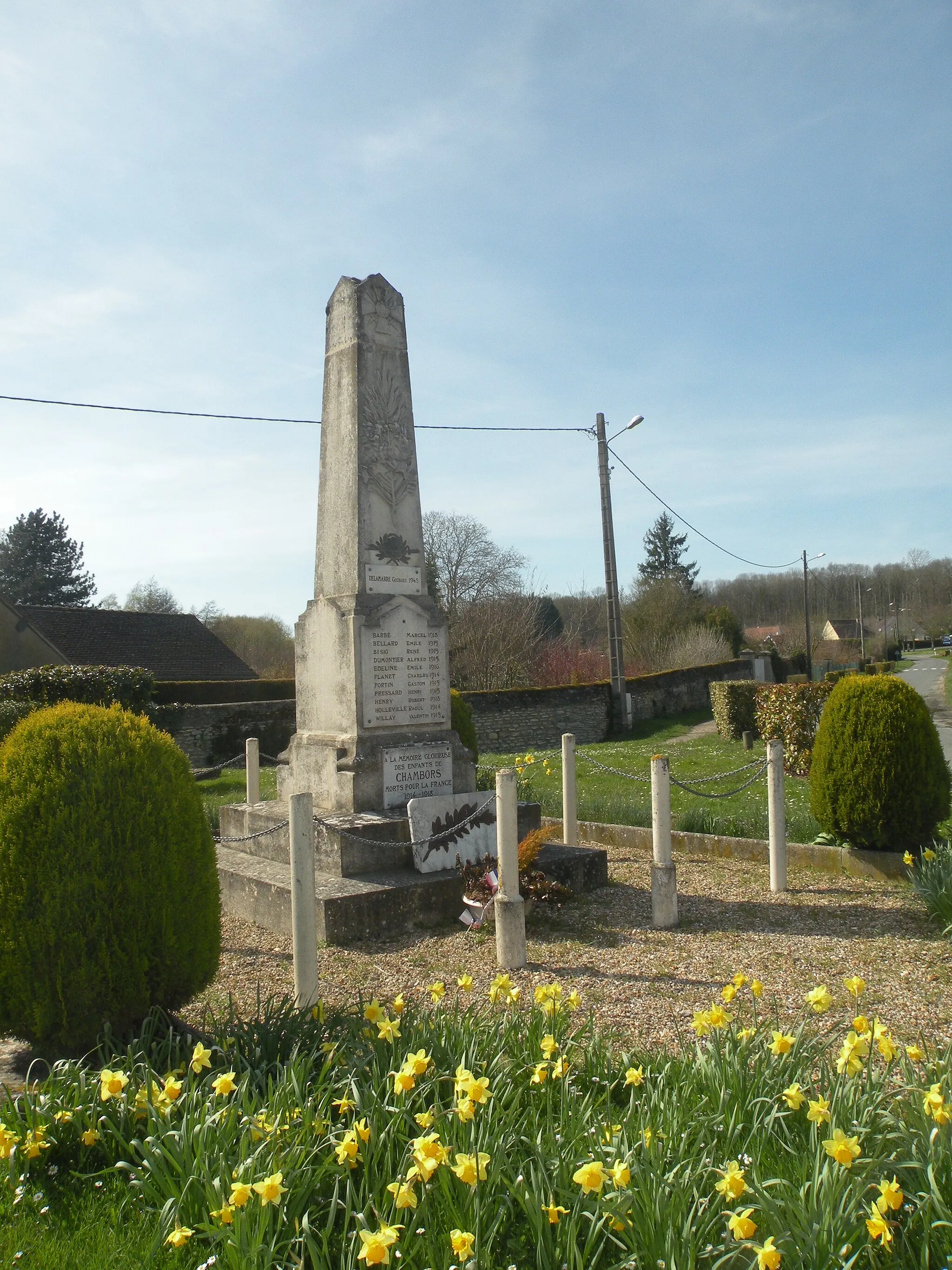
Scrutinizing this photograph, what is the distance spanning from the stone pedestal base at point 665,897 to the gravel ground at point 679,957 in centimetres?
12

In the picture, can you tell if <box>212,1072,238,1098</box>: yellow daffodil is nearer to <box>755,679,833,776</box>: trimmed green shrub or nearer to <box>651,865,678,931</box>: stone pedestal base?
<box>651,865,678,931</box>: stone pedestal base

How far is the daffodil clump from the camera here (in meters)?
2.22

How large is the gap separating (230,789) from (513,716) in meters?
9.83

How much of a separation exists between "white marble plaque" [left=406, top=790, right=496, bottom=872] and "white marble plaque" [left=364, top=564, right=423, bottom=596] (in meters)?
1.82

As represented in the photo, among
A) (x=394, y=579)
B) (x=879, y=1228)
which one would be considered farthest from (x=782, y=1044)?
(x=394, y=579)

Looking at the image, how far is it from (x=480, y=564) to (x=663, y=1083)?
35.9 m

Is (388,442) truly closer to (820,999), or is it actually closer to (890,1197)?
(820,999)

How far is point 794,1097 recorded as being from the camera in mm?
2682

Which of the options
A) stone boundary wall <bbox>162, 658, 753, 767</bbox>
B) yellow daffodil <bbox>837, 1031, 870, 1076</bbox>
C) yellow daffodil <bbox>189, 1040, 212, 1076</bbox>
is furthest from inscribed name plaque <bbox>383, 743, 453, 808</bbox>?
stone boundary wall <bbox>162, 658, 753, 767</bbox>

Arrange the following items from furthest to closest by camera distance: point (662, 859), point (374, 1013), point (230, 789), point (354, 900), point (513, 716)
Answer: point (513, 716) < point (230, 789) < point (662, 859) < point (354, 900) < point (374, 1013)

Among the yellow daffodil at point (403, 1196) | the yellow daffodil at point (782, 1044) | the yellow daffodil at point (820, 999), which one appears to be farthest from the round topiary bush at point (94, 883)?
the yellow daffodil at point (820, 999)

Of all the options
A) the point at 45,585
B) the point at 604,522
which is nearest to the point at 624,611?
the point at 604,522

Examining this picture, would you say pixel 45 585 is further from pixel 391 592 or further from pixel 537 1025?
pixel 537 1025

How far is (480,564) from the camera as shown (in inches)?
1521
